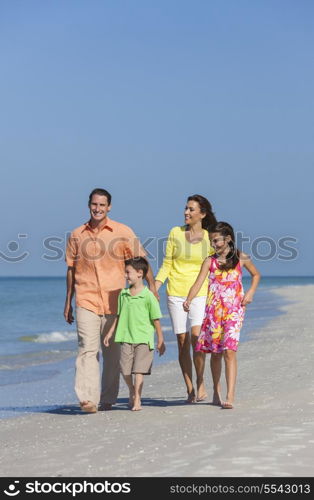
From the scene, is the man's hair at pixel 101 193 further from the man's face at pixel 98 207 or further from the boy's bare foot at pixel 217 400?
the boy's bare foot at pixel 217 400

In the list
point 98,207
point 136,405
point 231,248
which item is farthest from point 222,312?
point 98,207

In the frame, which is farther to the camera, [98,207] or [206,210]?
[206,210]

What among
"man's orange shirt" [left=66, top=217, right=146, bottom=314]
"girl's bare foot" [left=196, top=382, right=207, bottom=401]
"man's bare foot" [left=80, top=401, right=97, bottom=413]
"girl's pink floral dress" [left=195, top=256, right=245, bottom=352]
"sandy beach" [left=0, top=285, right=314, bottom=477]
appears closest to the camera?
"sandy beach" [left=0, top=285, right=314, bottom=477]

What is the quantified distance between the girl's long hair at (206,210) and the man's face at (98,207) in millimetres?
848

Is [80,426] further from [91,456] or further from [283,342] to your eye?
[283,342]

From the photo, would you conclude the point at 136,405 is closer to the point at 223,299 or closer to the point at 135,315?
the point at 135,315

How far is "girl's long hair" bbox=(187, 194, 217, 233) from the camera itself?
8898mm

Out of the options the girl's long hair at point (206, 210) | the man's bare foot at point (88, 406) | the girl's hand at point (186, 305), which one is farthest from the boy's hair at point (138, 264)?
the man's bare foot at point (88, 406)

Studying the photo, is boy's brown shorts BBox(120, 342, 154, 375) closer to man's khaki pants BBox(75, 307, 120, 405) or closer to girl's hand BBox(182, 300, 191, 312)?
man's khaki pants BBox(75, 307, 120, 405)

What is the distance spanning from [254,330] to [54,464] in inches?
552

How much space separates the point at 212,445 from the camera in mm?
6332

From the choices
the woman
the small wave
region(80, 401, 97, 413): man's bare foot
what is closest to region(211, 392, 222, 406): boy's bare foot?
the woman

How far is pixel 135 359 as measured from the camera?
8539 mm

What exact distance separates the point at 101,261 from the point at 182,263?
2.60ft
